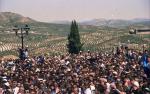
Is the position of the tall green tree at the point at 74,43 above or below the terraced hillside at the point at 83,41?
above

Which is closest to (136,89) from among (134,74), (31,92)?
(134,74)

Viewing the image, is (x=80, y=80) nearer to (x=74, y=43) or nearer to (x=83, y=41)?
(x=74, y=43)

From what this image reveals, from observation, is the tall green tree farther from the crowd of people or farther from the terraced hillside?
the crowd of people

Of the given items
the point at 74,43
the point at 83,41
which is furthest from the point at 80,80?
the point at 83,41

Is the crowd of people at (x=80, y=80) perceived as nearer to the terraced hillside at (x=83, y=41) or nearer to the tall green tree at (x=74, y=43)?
the tall green tree at (x=74, y=43)

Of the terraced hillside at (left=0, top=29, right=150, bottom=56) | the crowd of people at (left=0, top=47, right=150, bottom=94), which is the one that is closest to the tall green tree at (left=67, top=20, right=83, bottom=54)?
the terraced hillside at (left=0, top=29, right=150, bottom=56)

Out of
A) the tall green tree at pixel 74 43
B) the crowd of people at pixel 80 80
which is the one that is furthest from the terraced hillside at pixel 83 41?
the crowd of people at pixel 80 80

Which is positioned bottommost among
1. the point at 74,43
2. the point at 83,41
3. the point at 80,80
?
the point at 83,41

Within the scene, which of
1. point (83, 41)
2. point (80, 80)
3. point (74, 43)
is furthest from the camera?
point (83, 41)

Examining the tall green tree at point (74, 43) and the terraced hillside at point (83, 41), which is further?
the terraced hillside at point (83, 41)

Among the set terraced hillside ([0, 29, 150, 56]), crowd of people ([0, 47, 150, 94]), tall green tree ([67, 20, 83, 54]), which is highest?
crowd of people ([0, 47, 150, 94])

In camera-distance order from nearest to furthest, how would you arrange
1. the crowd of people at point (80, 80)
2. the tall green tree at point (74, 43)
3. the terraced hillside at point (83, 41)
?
1. the crowd of people at point (80, 80)
2. the tall green tree at point (74, 43)
3. the terraced hillside at point (83, 41)

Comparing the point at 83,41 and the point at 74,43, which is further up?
the point at 74,43

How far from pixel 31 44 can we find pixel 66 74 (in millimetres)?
117125
